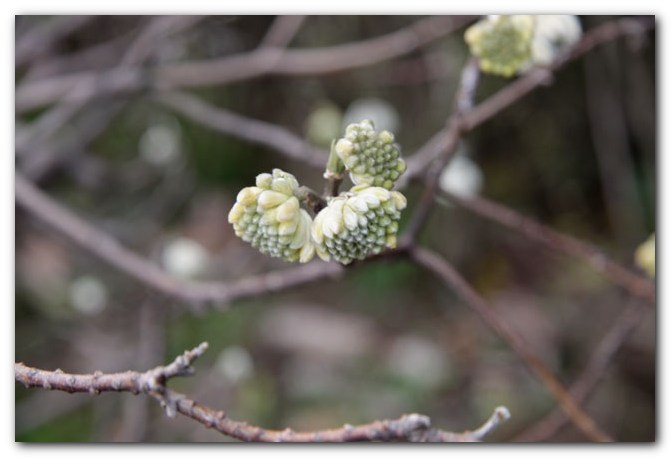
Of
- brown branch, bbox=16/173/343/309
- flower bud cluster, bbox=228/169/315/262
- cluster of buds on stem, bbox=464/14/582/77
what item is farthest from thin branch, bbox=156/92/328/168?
flower bud cluster, bbox=228/169/315/262

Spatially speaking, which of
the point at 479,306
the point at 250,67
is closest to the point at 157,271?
the point at 479,306

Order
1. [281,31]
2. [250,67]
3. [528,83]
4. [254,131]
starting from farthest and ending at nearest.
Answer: [250,67] → [281,31] → [254,131] → [528,83]

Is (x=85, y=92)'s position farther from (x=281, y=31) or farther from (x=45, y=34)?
(x=281, y=31)

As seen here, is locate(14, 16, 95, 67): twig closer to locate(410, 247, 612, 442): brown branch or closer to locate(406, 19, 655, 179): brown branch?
locate(406, 19, 655, 179): brown branch

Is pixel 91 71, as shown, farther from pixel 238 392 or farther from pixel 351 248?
pixel 351 248

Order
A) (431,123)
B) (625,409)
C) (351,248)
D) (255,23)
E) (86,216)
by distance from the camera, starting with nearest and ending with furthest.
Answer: (351,248) → (255,23) → (431,123) → (625,409) → (86,216)

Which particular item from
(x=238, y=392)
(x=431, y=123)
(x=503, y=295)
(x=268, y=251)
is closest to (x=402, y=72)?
(x=431, y=123)
